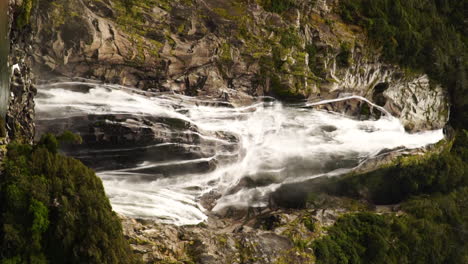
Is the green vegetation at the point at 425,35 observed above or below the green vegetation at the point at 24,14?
above

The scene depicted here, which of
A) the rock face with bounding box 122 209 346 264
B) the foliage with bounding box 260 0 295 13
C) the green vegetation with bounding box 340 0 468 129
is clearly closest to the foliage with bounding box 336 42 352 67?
the green vegetation with bounding box 340 0 468 129

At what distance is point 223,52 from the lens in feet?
103

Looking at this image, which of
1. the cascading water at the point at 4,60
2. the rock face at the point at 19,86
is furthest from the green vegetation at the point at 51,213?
the cascading water at the point at 4,60

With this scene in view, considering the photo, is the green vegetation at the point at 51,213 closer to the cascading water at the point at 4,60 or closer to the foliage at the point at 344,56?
the cascading water at the point at 4,60

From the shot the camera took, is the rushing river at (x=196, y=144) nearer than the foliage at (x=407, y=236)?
Yes

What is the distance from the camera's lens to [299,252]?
30.8 meters

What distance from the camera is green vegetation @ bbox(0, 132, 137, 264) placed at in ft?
63.3

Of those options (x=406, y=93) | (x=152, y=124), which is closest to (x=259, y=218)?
(x=152, y=124)

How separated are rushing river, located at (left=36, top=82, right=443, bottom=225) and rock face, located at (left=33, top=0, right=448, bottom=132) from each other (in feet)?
3.25

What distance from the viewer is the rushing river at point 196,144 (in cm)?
2734

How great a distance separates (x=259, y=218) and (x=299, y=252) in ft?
13.6

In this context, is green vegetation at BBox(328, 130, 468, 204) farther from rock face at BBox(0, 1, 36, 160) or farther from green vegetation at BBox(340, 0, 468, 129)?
rock face at BBox(0, 1, 36, 160)

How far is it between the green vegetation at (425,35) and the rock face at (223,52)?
1.05 m

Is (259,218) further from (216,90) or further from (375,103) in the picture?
(375,103)
